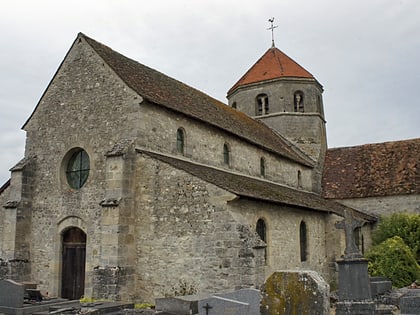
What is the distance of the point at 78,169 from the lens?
56.2 feet

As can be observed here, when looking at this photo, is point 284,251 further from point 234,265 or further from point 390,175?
point 390,175

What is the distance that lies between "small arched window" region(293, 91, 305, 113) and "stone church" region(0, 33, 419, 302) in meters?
8.74

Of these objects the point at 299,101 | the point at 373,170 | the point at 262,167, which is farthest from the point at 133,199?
the point at 373,170

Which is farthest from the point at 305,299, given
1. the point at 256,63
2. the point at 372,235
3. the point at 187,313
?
the point at 256,63

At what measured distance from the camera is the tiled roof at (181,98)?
17.2m

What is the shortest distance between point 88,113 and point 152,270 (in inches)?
245

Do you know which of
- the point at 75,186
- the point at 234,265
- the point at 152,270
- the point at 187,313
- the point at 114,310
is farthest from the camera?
the point at 75,186

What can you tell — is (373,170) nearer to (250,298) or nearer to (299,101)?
(299,101)

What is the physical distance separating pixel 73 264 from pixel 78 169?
134 inches

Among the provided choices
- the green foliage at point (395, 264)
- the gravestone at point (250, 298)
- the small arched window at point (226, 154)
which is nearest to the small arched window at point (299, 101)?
the small arched window at point (226, 154)

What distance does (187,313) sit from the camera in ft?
36.6

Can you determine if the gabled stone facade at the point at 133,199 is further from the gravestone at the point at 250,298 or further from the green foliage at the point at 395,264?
the gravestone at the point at 250,298

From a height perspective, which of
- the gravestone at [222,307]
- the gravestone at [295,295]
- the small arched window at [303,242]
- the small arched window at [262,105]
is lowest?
the gravestone at [222,307]

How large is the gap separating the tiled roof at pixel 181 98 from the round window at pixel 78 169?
3282mm
